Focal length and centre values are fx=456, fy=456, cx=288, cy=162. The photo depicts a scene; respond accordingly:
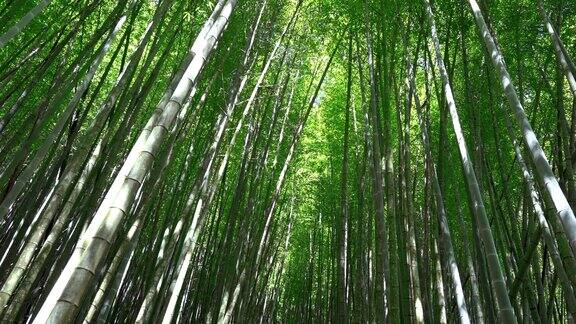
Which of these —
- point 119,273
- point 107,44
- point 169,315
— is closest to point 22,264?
point 119,273

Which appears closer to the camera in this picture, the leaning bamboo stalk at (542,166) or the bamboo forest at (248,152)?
the leaning bamboo stalk at (542,166)

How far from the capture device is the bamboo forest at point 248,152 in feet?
7.18

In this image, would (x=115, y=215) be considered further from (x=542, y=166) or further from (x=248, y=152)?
(x=248, y=152)

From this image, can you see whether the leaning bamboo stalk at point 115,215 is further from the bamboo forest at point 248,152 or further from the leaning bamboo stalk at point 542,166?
the leaning bamboo stalk at point 542,166

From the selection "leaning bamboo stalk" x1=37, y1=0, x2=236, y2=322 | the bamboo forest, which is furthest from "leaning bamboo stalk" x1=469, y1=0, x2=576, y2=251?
"leaning bamboo stalk" x1=37, y1=0, x2=236, y2=322

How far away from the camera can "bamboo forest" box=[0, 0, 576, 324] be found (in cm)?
219

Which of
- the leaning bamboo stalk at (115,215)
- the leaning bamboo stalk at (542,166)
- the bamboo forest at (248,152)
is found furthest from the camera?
the bamboo forest at (248,152)

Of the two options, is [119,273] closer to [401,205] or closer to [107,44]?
[107,44]

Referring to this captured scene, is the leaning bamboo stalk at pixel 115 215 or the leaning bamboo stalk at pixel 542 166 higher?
the leaning bamboo stalk at pixel 542 166

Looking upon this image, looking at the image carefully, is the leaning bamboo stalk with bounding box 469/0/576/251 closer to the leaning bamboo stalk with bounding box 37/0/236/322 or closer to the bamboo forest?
the bamboo forest

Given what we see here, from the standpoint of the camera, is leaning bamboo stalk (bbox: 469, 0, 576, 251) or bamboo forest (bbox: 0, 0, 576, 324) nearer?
→ leaning bamboo stalk (bbox: 469, 0, 576, 251)

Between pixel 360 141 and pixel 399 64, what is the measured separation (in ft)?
5.66

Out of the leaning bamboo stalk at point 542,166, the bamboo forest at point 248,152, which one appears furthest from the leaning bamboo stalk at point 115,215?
the leaning bamboo stalk at point 542,166

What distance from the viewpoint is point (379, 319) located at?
3.02 metres
